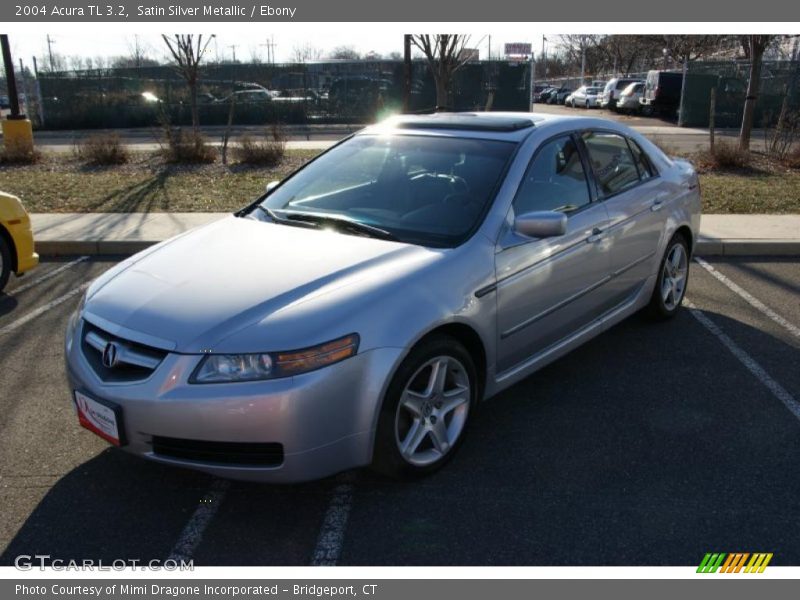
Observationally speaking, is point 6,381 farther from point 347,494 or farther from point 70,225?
point 70,225

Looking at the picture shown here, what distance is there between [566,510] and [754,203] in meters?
8.39

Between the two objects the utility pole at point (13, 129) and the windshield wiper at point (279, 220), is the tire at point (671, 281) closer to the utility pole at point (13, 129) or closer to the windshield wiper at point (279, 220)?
the windshield wiper at point (279, 220)

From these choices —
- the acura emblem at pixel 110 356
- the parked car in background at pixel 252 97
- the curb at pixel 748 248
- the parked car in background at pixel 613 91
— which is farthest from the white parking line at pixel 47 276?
the parked car in background at pixel 613 91

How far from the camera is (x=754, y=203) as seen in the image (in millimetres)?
10203

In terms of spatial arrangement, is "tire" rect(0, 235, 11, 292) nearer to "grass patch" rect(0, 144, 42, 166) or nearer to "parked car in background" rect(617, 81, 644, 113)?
"grass patch" rect(0, 144, 42, 166)

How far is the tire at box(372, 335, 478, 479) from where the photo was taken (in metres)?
3.22

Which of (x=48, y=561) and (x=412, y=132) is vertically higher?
(x=412, y=132)

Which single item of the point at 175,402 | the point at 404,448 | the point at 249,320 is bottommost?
the point at 404,448

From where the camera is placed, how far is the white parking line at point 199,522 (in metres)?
3.00

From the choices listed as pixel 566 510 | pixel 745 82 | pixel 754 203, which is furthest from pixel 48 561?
pixel 745 82

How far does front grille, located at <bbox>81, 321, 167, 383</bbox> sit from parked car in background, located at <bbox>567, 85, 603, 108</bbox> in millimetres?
39543

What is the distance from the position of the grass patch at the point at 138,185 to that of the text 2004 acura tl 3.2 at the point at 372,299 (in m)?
6.26

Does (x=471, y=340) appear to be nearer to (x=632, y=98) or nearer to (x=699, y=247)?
(x=699, y=247)

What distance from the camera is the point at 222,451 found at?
9.89 feet
